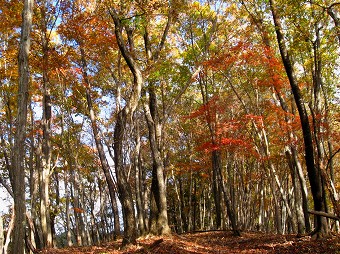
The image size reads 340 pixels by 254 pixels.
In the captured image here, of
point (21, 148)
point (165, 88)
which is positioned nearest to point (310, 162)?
point (21, 148)

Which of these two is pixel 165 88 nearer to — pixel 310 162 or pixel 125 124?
pixel 125 124

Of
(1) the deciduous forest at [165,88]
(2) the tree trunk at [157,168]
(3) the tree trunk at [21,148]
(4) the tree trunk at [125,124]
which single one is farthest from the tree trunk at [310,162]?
(3) the tree trunk at [21,148]

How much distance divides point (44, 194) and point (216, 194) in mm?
9334

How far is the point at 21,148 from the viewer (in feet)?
21.7

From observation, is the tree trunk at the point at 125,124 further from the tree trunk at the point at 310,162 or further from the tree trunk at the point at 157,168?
the tree trunk at the point at 310,162

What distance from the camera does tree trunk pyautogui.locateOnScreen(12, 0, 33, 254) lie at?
20.6 ft

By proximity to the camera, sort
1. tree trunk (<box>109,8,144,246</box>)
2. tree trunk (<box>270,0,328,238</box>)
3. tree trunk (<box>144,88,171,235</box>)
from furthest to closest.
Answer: tree trunk (<box>144,88,171,235</box>), tree trunk (<box>109,8,144,246</box>), tree trunk (<box>270,0,328,238</box>)

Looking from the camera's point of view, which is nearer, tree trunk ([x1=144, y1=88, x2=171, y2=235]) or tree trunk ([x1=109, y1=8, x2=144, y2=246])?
tree trunk ([x1=109, y1=8, x2=144, y2=246])

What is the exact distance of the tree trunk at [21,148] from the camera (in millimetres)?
6285

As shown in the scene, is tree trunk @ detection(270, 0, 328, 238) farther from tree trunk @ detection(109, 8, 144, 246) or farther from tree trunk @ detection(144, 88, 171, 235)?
tree trunk @ detection(144, 88, 171, 235)

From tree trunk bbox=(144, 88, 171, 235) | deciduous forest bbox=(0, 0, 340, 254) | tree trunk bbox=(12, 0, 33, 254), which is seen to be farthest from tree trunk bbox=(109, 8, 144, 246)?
tree trunk bbox=(12, 0, 33, 254)

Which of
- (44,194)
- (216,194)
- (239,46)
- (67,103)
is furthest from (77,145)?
(239,46)

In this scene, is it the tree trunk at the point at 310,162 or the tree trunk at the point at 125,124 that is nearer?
the tree trunk at the point at 310,162

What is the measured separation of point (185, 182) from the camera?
3162 centimetres
